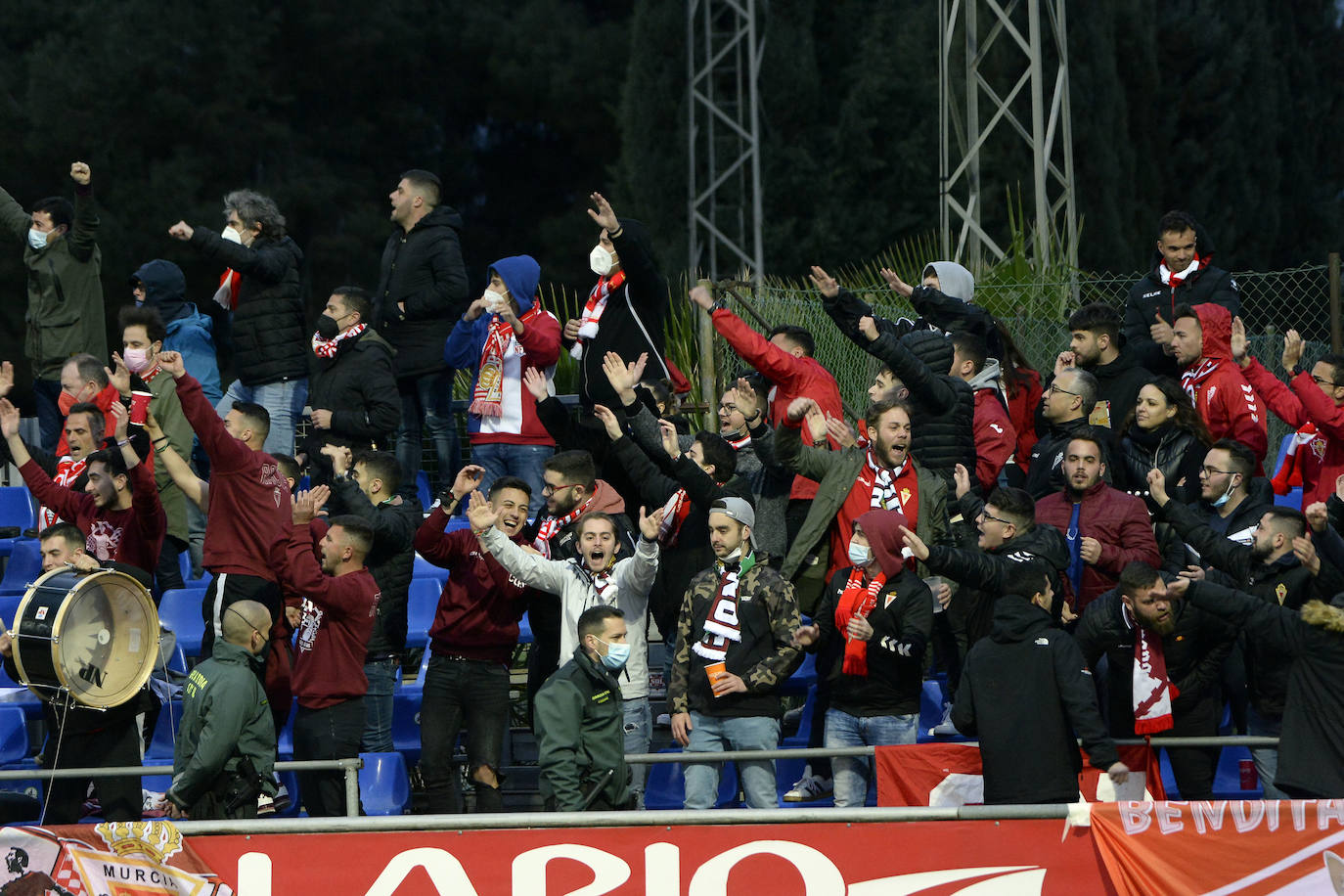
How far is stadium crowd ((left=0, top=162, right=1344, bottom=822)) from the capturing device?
7.60 meters

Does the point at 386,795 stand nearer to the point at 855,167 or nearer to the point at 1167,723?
the point at 1167,723

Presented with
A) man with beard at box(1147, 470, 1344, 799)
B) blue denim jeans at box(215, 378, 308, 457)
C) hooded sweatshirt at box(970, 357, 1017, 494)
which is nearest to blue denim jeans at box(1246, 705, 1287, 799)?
man with beard at box(1147, 470, 1344, 799)

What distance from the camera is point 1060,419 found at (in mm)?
9289

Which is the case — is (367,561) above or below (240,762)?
above

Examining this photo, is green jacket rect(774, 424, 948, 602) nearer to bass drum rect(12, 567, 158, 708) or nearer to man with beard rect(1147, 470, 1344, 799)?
man with beard rect(1147, 470, 1344, 799)

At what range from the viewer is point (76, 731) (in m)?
8.45

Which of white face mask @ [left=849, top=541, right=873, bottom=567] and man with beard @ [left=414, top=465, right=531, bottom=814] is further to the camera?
man with beard @ [left=414, top=465, right=531, bottom=814]

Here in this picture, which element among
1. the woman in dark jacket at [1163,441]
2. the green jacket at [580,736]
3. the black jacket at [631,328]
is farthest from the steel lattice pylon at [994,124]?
the green jacket at [580,736]

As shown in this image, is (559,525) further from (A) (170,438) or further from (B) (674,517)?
(A) (170,438)

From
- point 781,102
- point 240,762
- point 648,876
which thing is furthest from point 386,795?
point 781,102

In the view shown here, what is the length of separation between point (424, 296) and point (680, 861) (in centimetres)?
541

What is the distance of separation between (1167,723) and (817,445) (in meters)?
2.90

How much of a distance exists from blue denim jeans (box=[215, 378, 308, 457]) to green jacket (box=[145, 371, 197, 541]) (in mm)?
454

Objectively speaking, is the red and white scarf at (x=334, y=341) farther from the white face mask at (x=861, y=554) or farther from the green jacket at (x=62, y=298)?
the white face mask at (x=861, y=554)
